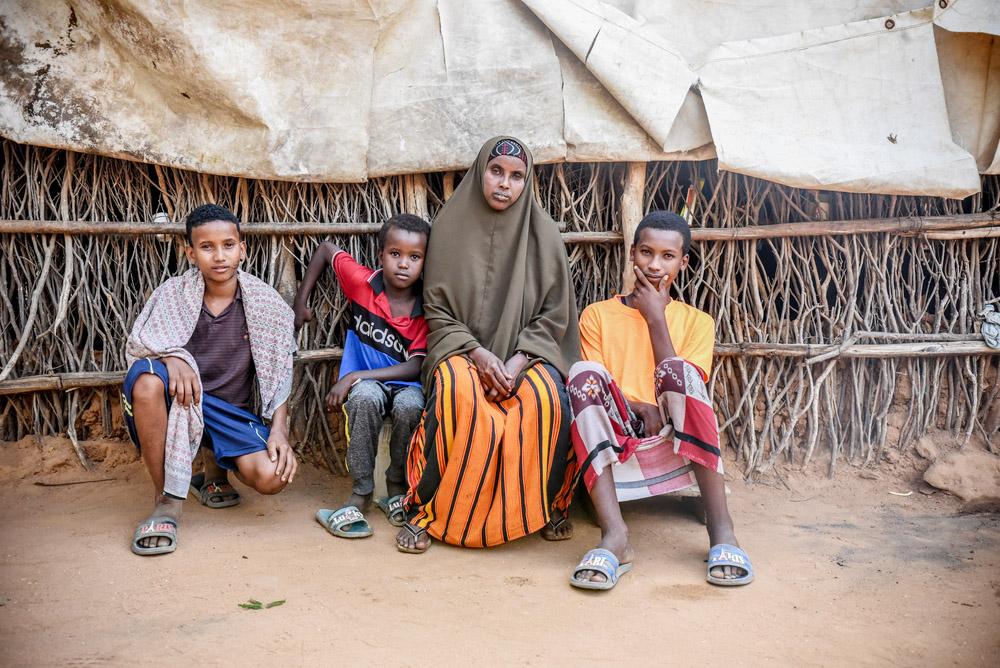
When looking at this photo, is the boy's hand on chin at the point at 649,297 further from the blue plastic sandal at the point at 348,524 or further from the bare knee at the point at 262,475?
the bare knee at the point at 262,475

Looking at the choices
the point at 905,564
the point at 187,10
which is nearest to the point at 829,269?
the point at 905,564

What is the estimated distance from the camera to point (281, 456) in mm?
3102

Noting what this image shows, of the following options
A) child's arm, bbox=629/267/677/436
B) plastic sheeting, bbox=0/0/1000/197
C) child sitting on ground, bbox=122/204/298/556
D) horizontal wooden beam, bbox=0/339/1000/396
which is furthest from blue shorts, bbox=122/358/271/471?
child's arm, bbox=629/267/677/436

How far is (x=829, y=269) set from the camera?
3.85 meters

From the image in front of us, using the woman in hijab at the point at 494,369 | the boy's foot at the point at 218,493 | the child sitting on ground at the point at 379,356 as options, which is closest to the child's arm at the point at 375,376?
the child sitting on ground at the point at 379,356

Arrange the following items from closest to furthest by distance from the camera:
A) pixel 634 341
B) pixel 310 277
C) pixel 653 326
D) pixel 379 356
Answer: pixel 653 326 < pixel 634 341 < pixel 379 356 < pixel 310 277

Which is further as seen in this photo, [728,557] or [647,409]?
[647,409]

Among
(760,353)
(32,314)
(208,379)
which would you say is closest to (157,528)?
(208,379)

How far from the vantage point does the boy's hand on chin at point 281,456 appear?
310 cm

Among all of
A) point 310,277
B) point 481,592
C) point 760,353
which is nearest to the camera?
point 481,592

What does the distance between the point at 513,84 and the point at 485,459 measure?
1744 mm

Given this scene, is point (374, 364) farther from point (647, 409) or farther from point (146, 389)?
point (647, 409)

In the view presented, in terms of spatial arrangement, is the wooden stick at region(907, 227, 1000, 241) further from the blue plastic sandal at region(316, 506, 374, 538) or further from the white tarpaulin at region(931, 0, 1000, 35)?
the blue plastic sandal at region(316, 506, 374, 538)

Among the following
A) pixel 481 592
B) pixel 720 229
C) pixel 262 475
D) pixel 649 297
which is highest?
pixel 720 229
